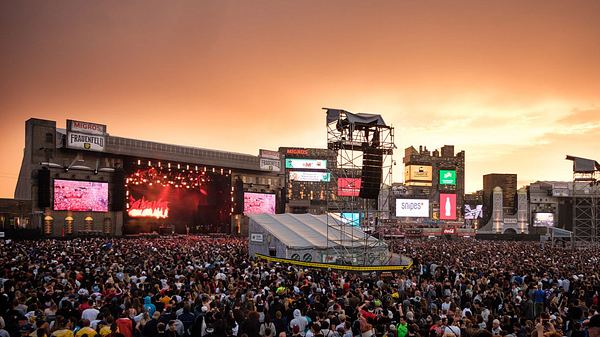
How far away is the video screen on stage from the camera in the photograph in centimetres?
5441

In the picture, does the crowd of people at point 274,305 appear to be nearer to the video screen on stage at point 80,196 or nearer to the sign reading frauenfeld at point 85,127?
the video screen on stage at point 80,196

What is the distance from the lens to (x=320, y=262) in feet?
94.3

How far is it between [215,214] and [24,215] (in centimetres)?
2616

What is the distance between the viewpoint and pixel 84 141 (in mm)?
56844

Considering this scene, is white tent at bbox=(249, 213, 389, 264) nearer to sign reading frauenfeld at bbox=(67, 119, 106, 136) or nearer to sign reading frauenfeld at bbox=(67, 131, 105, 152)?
sign reading frauenfeld at bbox=(67, 131, 105, 152)

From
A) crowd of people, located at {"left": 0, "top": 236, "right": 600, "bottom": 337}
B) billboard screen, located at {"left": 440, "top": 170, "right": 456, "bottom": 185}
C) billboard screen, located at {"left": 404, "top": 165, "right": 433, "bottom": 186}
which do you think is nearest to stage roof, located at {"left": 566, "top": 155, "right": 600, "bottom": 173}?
crowd of people, located at {"left": 0, "top": 236, "right": 600, "bottom": 337}

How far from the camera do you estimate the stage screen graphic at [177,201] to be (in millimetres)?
Answer: 63656

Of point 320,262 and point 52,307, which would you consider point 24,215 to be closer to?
A: point 320,262

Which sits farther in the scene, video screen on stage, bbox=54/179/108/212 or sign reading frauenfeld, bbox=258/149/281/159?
sign reading frauenfeld, bbox=258/149/281/159

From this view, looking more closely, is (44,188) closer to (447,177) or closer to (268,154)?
(268,154)

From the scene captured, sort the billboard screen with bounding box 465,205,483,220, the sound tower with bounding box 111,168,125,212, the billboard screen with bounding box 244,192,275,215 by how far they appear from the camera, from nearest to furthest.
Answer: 1. the sound tower with bounding box 111,168,125,212
2. the billboard screen with bounding box 244,192,275,215
3. the billboard screen with bounding box 465,205,483,220

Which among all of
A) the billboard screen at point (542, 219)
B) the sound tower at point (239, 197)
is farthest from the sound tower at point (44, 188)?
the billboard screen at point (542, 219)

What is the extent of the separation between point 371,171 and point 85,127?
137 feet

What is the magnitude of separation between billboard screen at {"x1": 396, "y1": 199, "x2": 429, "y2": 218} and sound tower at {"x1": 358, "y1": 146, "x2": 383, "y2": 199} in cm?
7062
